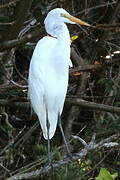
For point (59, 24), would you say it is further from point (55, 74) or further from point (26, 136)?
point (26, 136)

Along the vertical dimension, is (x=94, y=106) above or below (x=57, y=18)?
below

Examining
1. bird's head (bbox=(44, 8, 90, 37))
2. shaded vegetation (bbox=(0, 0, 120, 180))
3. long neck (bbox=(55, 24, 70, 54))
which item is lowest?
shaded vegetation (bbox=(0, 0, 120, 180))

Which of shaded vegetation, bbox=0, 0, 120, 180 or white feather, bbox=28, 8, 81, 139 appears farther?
shaded vegetation, bbox=0, 0, 120, 180

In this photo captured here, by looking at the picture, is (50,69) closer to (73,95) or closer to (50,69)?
(50,69)

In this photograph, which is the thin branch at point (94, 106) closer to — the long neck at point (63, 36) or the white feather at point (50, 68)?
the white feather at point (50, 68)

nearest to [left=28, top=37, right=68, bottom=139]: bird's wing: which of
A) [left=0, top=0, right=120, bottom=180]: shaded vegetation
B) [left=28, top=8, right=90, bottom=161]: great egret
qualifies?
[left=28, top=8, right=90, bottom=161]: great egret

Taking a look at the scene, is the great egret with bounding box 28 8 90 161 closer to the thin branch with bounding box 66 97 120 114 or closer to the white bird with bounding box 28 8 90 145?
the white bird with bounding box 28 8 90 145

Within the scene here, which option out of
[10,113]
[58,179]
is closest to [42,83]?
[58,179]

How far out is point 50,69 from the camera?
8.34ft

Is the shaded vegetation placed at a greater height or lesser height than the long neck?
lesser

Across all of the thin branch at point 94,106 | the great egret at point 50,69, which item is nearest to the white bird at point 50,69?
the great egret at point 50,69

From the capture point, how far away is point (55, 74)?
2.55 metres

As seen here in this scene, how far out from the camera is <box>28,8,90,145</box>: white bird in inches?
95.0

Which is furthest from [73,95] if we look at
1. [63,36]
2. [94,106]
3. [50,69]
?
[63,36]
